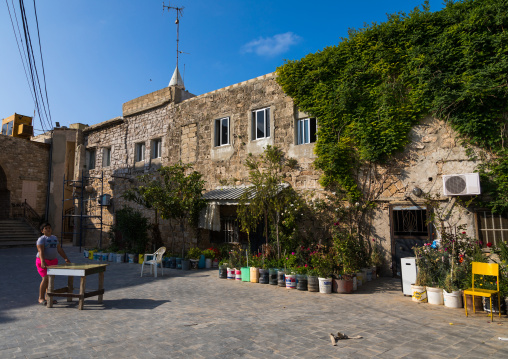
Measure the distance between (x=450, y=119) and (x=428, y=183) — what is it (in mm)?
1715

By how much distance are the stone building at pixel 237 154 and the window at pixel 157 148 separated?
0.17ft

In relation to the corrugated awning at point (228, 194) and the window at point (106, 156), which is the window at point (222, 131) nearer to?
the corrugated awning at point (228, 194)

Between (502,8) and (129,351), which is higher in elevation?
(502,8)

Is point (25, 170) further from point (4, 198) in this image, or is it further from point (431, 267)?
point (431, 267)

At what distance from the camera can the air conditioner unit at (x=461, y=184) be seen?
796 cm

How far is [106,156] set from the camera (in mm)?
18625

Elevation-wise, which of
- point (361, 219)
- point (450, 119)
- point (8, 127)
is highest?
point (8, 127)

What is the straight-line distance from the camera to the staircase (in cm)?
1959

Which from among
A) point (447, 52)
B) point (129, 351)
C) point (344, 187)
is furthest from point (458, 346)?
point (447, 52)

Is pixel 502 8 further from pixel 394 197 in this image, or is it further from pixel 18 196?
pixel 18 196

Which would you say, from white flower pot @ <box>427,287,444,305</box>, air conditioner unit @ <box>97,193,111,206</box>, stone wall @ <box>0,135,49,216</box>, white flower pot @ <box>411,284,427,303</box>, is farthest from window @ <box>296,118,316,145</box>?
stone wall @ <box>0,135,49,216</box>

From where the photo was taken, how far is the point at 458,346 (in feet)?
14.2

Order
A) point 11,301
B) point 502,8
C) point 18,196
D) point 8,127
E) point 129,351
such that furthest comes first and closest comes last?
point 8,127 → point 18,196 → point 502,8 → point 11,301 → point 129,351

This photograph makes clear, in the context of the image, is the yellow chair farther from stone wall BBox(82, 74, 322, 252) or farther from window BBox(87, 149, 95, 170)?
window BBox(87, 149, 95, 170)
